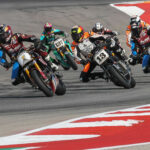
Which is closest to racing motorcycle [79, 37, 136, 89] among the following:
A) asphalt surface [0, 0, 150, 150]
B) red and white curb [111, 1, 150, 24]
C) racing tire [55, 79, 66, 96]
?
asphalt surface [0, 0, 150, 150]

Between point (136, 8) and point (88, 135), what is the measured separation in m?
16.9

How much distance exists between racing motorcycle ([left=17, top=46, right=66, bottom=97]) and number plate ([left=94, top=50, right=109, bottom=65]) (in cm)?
88

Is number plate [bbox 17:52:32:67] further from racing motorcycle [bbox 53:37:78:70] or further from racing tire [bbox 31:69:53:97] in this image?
racing motorcycle [bbox 53:37:78:70]

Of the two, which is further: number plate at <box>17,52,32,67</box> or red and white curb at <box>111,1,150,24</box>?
red and white curb at <box>111,1,150,24</box>

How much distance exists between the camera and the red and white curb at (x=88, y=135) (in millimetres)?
6273

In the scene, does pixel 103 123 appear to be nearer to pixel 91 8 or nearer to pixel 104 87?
pixel 104 87

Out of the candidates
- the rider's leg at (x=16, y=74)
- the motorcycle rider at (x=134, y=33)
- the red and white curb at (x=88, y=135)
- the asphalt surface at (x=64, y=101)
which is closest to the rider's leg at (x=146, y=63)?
the asphalt surface at (x=64, y=101)

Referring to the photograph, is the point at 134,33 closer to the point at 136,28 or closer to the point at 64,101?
the point at 136,28

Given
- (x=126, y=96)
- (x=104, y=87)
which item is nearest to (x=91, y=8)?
(x=104, y=87)

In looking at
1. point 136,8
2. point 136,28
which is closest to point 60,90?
point 136,28

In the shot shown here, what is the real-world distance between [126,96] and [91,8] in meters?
14.2

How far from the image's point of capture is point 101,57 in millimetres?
11086

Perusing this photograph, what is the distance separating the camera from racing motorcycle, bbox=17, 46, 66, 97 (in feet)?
33.9

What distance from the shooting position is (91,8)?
2411 cm
